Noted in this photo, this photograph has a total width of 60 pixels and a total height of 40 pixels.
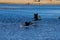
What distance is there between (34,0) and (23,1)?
1.23 meters

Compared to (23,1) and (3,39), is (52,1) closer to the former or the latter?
(23,1)

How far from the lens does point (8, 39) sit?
4387 millimetres

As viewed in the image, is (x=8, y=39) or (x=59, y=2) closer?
(x=8, y=39)

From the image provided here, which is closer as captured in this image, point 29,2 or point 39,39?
point 39,39

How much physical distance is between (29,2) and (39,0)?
106 centimetres

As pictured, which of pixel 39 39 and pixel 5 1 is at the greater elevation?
pixel 39 39

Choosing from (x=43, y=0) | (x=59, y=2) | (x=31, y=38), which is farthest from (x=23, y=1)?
(x=31, y=38)

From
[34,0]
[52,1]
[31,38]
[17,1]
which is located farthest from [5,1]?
[31,38]

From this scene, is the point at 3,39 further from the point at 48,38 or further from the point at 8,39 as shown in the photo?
the point at 48,38

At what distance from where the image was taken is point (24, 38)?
454 centimetres

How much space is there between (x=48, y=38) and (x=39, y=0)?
17723mm

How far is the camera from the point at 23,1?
21.9 m

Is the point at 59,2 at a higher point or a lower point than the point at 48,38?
lower

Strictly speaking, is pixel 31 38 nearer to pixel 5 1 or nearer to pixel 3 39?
pixel 3 39
